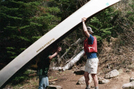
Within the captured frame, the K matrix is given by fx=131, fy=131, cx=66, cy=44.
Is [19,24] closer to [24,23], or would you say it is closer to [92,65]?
[24,23]

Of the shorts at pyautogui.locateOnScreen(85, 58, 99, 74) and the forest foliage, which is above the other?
the forest foliage

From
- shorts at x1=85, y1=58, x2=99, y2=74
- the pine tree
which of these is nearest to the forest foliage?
the pine tree

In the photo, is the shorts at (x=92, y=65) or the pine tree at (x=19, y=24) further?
the pine tree at (x=19, y=24)

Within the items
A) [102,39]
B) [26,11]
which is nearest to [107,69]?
[102,39]

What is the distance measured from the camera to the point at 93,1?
130 inches

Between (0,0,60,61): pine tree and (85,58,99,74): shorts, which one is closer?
(85,58,99,74): shorts

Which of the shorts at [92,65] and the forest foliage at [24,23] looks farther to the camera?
the forest foliage at [24,23]

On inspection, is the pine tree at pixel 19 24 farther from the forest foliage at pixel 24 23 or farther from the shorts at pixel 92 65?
the shorts at pixel 92 65

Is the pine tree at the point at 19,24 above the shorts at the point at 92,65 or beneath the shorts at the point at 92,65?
above

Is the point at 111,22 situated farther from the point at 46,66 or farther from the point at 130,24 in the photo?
the point at 46,66

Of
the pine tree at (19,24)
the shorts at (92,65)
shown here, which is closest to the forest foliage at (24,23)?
the pine tree at (19,24)

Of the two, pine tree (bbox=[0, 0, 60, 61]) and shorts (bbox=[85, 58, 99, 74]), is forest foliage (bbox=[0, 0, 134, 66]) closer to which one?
pine tree (bbox=[0, 0, 60, 61])

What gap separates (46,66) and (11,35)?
382 centimetres

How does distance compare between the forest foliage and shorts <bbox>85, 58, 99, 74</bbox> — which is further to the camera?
the forest foliage
